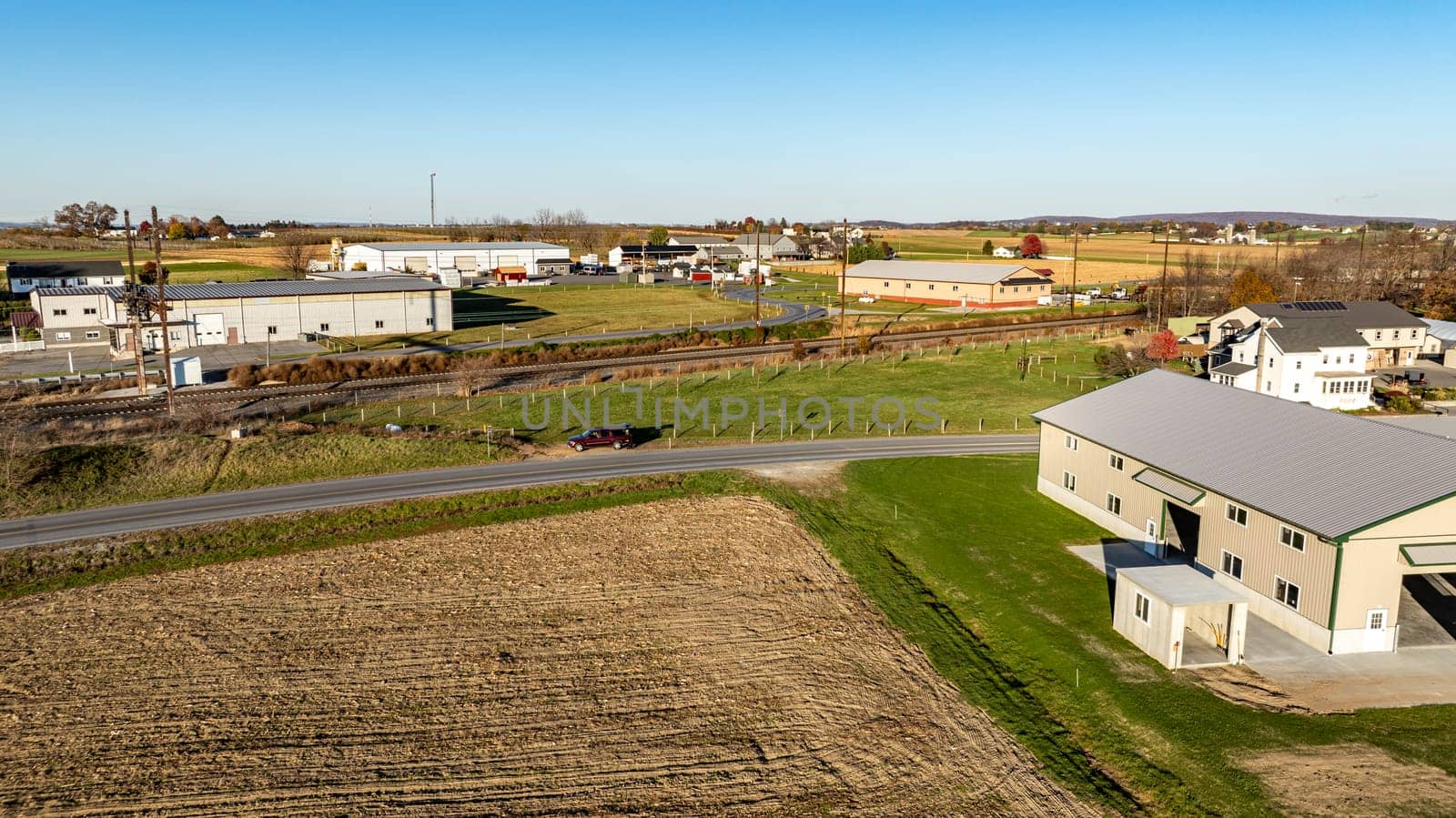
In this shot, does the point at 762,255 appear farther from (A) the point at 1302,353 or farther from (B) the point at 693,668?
(B) the point at 693,668

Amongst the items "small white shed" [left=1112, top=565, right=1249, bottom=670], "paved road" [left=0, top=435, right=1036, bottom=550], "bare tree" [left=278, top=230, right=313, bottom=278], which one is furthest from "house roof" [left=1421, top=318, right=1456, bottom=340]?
"bare tree" [left=278, top=230, right=313, bottom=278]

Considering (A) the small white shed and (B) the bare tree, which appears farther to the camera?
(B) the bare tree

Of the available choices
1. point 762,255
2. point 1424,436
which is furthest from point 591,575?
point 762,255

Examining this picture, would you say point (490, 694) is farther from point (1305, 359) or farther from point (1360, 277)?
point (1360, 277)

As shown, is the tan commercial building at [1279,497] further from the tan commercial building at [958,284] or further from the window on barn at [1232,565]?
the tan commercial building at [958,284]

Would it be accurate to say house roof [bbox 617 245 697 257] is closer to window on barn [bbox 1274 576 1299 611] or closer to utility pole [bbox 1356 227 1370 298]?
utility pole [bbox 1356 227 1370 298]
